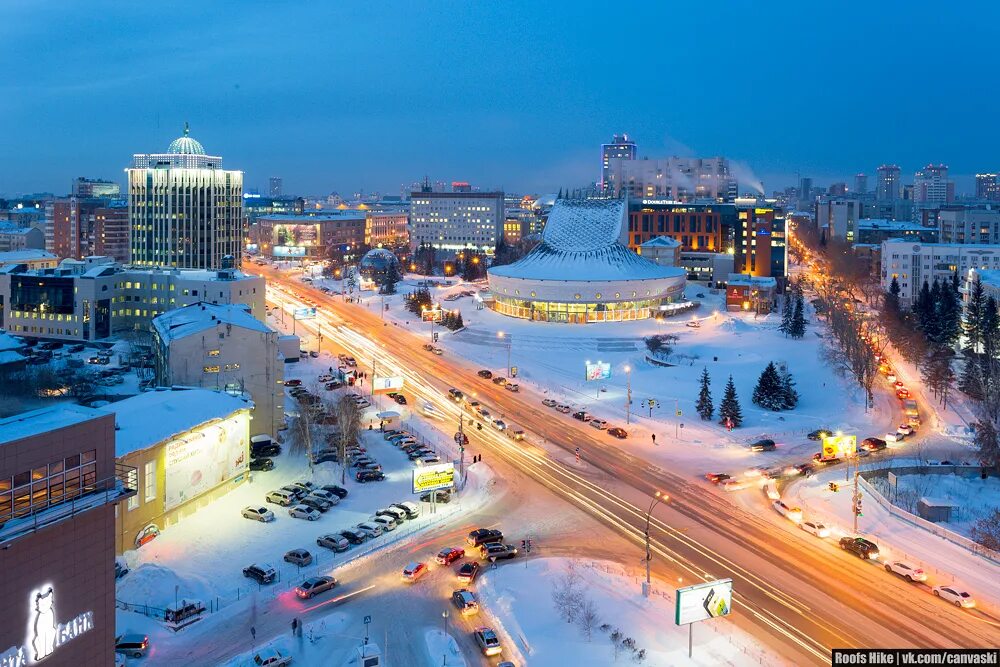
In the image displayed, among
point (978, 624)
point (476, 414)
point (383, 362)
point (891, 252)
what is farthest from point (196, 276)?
point (891, 252)

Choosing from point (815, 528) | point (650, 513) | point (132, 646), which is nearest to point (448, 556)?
point (650, 513)

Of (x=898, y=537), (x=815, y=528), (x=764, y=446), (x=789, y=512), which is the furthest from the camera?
(x=764, y=446)

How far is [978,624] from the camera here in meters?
24.2

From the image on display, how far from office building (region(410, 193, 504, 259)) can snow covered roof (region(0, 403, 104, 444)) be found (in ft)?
463

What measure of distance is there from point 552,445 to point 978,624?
68.8 feet

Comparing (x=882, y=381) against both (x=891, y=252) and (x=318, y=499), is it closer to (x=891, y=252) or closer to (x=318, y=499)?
(x=318, y=499)

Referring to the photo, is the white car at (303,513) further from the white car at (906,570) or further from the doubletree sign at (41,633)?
the white car at (906,570)

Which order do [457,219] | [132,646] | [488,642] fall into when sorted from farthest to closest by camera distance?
[457,219] → [488,642] → [132,646]

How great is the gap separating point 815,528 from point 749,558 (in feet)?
12.9

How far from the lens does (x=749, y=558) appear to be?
28.6 meters

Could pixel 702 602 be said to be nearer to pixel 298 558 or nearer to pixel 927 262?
pixel 298 558

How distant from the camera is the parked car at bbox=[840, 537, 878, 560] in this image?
28.8 metres

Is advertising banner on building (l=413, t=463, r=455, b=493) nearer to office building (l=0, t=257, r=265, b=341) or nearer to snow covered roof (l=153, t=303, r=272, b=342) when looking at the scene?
snow covered roof (l=153, t=303, r=272, b=342)

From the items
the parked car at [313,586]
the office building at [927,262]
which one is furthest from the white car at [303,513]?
the office building at [927,262]
